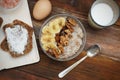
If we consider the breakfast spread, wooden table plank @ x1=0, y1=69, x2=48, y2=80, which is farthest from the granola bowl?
wooden table plank @ x1=0, y1=69, x2=48, y2=80

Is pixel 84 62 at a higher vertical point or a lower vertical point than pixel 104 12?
lower

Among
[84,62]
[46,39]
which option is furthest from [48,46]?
[84,62]

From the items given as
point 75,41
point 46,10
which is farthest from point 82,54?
point 46,10

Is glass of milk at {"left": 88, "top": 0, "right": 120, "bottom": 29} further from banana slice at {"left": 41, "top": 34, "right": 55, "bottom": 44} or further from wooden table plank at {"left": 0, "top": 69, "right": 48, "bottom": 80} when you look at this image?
wooden table plank at {"left": 0, "top": 69, "right": 48, "bottom": 80}

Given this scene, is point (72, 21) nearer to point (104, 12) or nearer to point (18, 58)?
point (104, 12)

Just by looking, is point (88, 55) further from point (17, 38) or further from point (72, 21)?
point (17, 38)

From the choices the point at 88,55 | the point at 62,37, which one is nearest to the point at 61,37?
the point at 62,37

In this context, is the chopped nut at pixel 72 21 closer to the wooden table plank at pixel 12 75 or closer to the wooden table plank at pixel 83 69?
the wooden table plank at pixel 83 69

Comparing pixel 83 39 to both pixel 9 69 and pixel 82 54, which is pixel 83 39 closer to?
pixel 82 54
